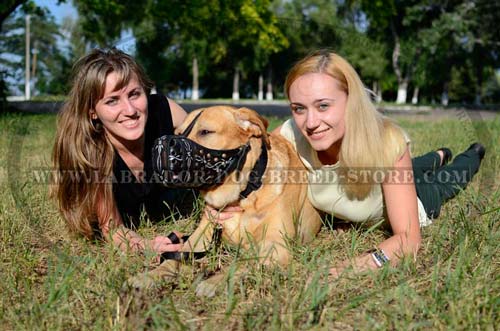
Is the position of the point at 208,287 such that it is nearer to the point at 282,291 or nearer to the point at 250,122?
the point at 282,291

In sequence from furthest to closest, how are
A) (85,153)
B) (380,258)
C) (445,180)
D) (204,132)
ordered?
(445,180), (85,153), (204,132), (380,258)

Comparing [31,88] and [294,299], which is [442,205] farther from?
[31,88]

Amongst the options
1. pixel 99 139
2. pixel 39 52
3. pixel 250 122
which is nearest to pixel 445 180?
pixel 250 122

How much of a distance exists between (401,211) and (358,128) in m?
0.55

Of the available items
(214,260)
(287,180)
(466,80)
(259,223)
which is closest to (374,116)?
(287,180)

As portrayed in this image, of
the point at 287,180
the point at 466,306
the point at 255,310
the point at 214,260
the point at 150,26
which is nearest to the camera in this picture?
the point at 466,306

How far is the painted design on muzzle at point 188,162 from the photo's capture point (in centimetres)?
248

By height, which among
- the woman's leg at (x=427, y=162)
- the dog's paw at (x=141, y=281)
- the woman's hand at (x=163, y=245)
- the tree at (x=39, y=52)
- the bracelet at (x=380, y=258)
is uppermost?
the tree at (x=39, y=52)

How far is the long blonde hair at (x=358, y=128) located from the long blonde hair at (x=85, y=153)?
1.34 metres

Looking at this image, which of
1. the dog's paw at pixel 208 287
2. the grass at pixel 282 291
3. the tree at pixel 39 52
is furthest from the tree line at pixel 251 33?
the dog's paw at pixel 208 287

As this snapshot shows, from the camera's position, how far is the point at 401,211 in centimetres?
267

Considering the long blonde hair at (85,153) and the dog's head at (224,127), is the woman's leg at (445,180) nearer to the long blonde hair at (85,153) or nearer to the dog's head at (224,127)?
the dog's head at (224,127)

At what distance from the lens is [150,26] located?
1105 cm

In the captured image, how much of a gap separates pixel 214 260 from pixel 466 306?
1285mm
